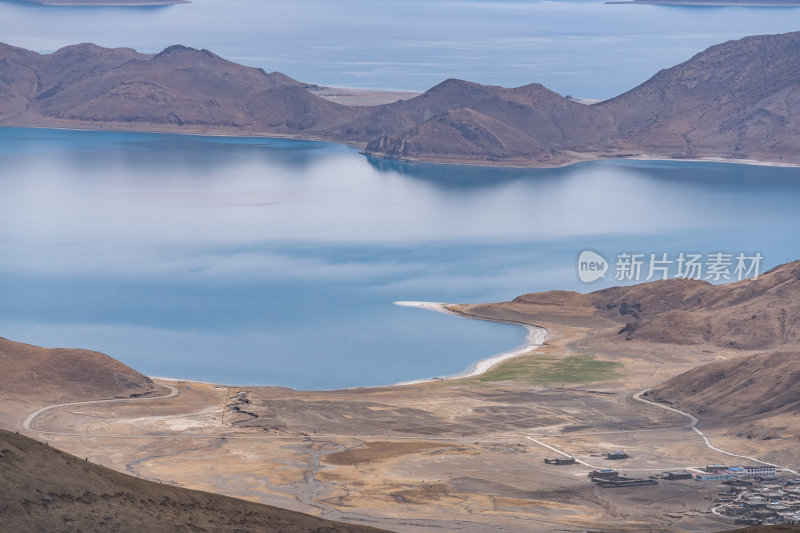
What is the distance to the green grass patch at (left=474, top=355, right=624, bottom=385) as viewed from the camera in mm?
80556

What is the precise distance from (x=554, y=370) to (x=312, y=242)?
1842 inches

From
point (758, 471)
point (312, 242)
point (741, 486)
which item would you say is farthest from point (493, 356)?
point (312, 242)

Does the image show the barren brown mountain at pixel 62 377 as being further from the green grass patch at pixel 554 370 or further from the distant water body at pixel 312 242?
the green grass patch at pixel 554 370

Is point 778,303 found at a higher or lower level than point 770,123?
lower

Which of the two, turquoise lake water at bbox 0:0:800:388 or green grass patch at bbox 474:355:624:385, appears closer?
green grass patch at bbox 474:355:624:385

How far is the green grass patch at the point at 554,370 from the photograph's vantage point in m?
80.6

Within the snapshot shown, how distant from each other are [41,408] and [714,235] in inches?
3102

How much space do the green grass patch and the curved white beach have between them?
0.91m

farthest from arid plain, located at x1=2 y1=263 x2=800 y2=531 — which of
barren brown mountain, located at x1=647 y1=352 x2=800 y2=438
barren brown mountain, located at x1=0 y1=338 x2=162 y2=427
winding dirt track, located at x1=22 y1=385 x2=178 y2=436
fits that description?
barren brown mountain, located at x1=647 y1=352 x2=800 y2=438

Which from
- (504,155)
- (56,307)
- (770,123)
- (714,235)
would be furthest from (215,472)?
(770,123)

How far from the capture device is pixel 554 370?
272 feet

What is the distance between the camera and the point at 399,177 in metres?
180

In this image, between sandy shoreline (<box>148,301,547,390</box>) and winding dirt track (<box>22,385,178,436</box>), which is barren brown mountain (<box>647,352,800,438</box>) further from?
winding dirt track (<box>22,385,178,436</box>)

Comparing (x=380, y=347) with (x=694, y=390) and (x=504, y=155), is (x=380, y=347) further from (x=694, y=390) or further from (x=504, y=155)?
(x=504, y=155)
